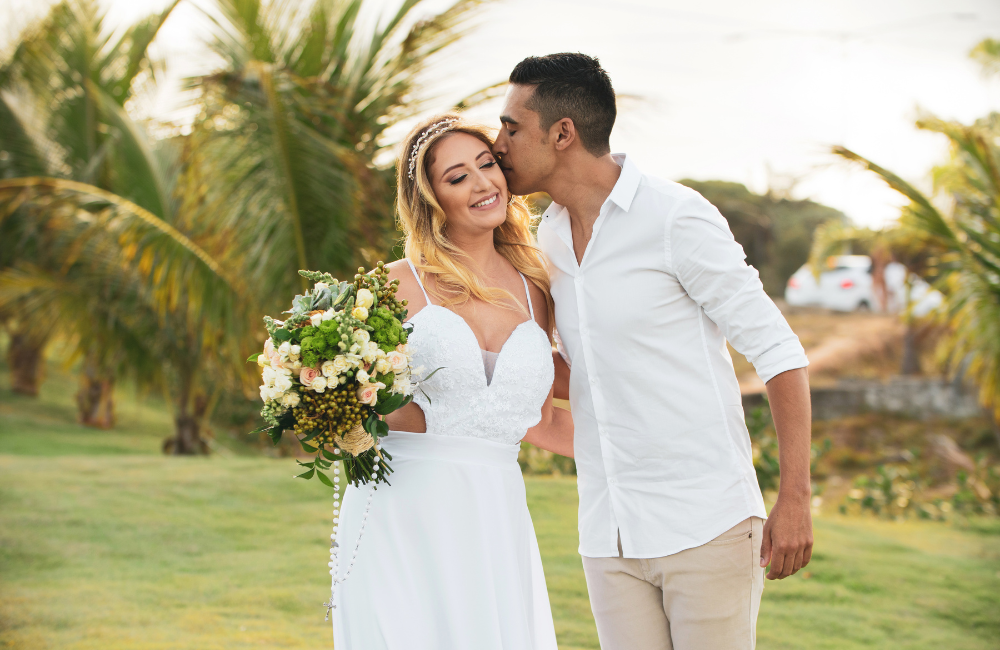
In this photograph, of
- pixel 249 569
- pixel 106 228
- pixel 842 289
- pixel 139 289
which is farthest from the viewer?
pixel 842 289

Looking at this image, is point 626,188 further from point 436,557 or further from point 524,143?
point 436,557

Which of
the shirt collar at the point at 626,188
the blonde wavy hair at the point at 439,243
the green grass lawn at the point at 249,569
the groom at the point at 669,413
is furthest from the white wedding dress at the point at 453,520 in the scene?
the green grass lawn at the point at 249,569

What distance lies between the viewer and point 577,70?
2953mm

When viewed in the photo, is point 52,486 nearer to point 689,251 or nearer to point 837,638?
point 837,638

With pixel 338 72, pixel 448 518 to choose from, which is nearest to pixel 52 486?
pixel 338 72

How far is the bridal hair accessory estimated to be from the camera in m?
3.24

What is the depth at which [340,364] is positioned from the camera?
2.49m

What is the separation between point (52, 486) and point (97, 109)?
612 centimetres

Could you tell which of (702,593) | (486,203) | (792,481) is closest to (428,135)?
(486,203)

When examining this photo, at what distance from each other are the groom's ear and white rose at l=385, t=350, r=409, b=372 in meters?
0.97

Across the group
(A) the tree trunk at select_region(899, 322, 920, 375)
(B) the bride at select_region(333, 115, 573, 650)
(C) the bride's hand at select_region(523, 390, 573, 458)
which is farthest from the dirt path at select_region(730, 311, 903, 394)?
(B) the bride at select_region(333, 115, 573, 650)

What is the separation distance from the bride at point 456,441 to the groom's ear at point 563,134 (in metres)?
0.31

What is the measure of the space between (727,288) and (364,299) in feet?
3.77

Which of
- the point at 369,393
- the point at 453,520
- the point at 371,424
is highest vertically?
the point at 369,393
